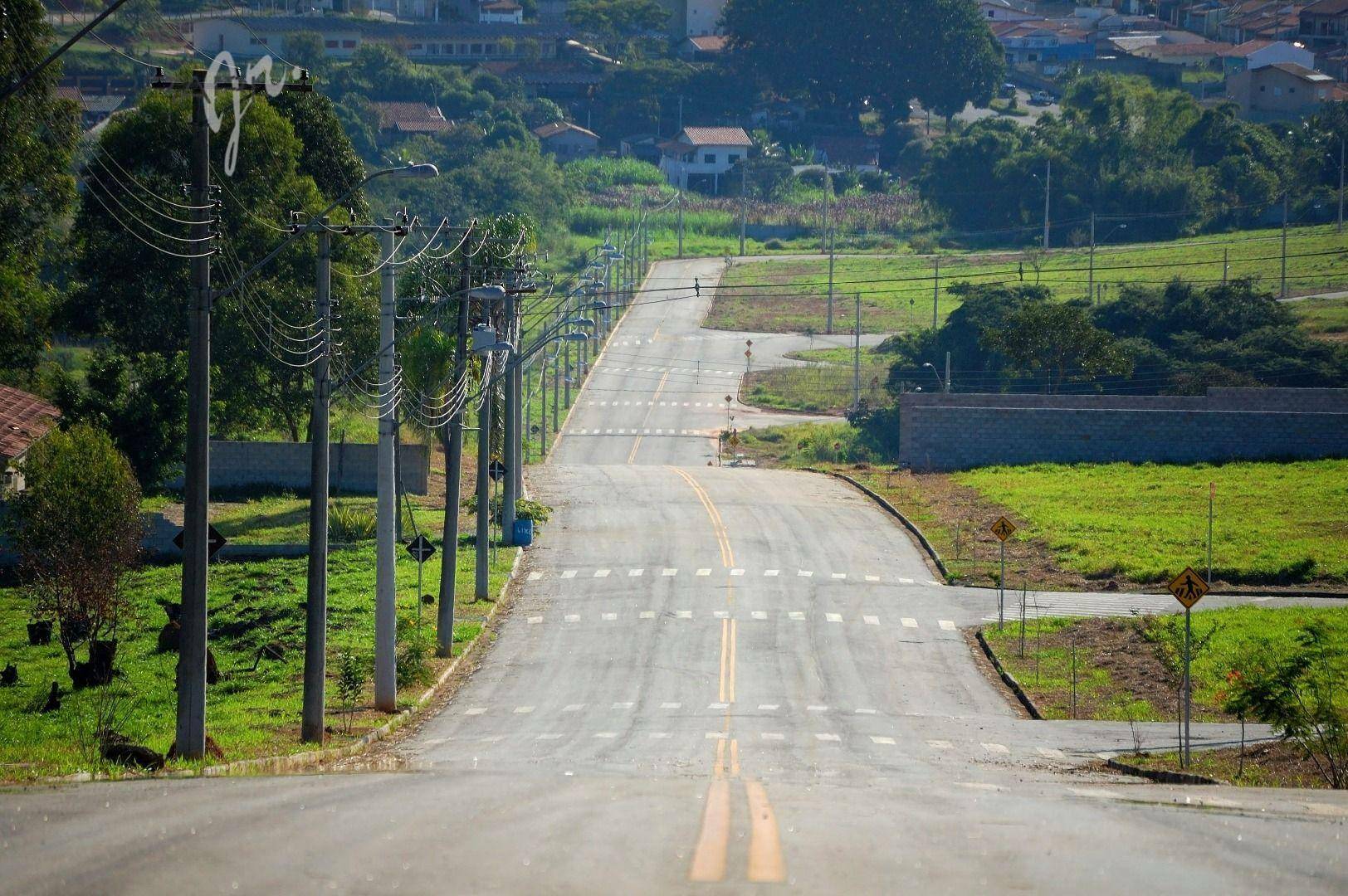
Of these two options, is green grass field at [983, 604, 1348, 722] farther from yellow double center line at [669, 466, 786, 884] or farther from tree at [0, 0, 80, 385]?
tree at [0, 0, 80, 385]

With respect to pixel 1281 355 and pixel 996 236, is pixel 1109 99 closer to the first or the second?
pixel 996 236

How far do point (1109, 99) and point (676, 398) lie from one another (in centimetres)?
7106

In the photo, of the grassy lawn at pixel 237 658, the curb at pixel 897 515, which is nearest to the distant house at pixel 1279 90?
the curb at pixel 897 515

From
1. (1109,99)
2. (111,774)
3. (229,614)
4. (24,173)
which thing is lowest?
(229,614)

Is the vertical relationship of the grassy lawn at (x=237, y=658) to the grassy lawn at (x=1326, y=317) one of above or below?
below

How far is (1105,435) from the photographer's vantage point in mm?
69750

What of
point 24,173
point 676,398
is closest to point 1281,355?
point 676,398

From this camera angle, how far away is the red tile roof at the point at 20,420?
5619 cm

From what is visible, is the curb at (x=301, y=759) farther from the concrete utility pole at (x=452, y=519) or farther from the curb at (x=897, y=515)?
the curb at (x=897, y=515)

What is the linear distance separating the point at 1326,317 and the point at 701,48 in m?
106

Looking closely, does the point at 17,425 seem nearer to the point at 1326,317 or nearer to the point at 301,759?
the point at 301,759

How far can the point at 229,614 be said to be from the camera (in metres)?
43.0

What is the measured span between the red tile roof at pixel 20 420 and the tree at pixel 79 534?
55.4 ft

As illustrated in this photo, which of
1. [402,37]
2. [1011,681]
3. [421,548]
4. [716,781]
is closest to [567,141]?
[402,37]
